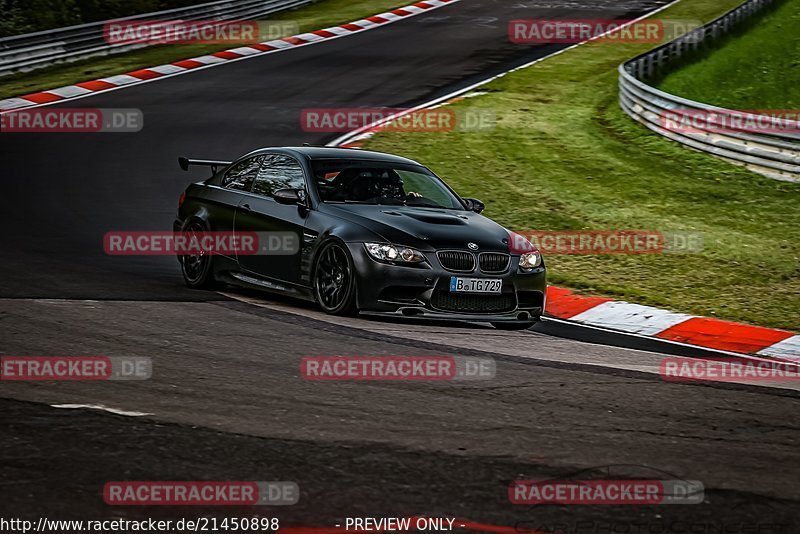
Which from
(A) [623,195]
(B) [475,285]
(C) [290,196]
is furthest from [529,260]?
(A) [623,195]

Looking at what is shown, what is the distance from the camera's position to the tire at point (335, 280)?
385 inches

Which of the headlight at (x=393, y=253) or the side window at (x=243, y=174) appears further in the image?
the side window at (x=243, y=174)

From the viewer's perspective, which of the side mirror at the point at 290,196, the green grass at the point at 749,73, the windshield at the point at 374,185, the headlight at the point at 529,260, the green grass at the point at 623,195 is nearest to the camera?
the headlight at the point at 529,260

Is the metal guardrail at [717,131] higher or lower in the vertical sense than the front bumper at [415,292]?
lower

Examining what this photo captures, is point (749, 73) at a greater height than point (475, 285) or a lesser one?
lesser

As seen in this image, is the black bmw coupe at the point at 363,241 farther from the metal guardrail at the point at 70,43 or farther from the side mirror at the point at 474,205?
the metal guardrail at the point at 70,43

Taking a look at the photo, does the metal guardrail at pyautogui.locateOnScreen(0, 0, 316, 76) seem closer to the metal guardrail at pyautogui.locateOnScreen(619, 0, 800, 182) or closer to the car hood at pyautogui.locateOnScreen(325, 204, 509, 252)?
the metal guardrail at pyautogui.locateOnScreen(619, 0, 800, 182)

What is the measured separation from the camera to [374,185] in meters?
10.9

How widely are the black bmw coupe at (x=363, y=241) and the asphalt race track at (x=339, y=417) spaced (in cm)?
24

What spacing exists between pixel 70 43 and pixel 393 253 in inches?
775

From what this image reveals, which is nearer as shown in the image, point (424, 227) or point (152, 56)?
point (424, 227)

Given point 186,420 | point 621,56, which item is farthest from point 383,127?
point 186,420

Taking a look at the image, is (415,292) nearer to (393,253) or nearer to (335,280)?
(393,253)

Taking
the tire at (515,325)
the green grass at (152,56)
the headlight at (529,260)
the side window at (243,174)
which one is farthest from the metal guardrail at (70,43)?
the headlight at (529,260)
